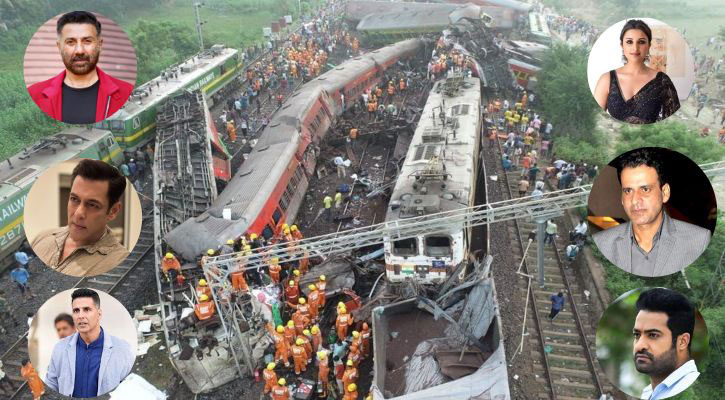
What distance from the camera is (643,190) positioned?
693 centimetres

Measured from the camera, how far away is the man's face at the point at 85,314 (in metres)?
6.82

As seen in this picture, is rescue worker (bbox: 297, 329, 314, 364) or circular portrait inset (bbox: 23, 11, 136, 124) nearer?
circular portrait inset (bbox: 23, 11, 136, 124)

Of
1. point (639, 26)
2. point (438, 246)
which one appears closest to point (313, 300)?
point (438, 246)

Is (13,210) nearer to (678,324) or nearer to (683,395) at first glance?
(678,324)

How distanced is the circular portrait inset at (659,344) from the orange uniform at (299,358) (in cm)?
657

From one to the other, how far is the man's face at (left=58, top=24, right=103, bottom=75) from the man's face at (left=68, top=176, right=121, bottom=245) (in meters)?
1.63

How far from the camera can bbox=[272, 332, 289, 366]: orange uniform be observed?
444 inches

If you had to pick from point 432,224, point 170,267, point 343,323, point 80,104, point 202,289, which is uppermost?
point 80,104

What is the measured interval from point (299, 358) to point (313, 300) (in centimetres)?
146

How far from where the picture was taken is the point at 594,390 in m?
11.2

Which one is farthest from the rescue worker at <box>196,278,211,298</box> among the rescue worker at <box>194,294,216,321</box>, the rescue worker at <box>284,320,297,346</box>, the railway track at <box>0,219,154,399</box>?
the railway track at <box>0,219,154,399</box>

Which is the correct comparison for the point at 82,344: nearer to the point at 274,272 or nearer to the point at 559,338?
the point at 274,272

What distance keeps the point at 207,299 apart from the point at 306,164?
9017 millimetres

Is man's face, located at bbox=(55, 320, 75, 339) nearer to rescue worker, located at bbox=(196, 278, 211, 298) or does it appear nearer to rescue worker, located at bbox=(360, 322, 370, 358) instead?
rescue worker, located at bbox=(196, 278, 211, 298)
